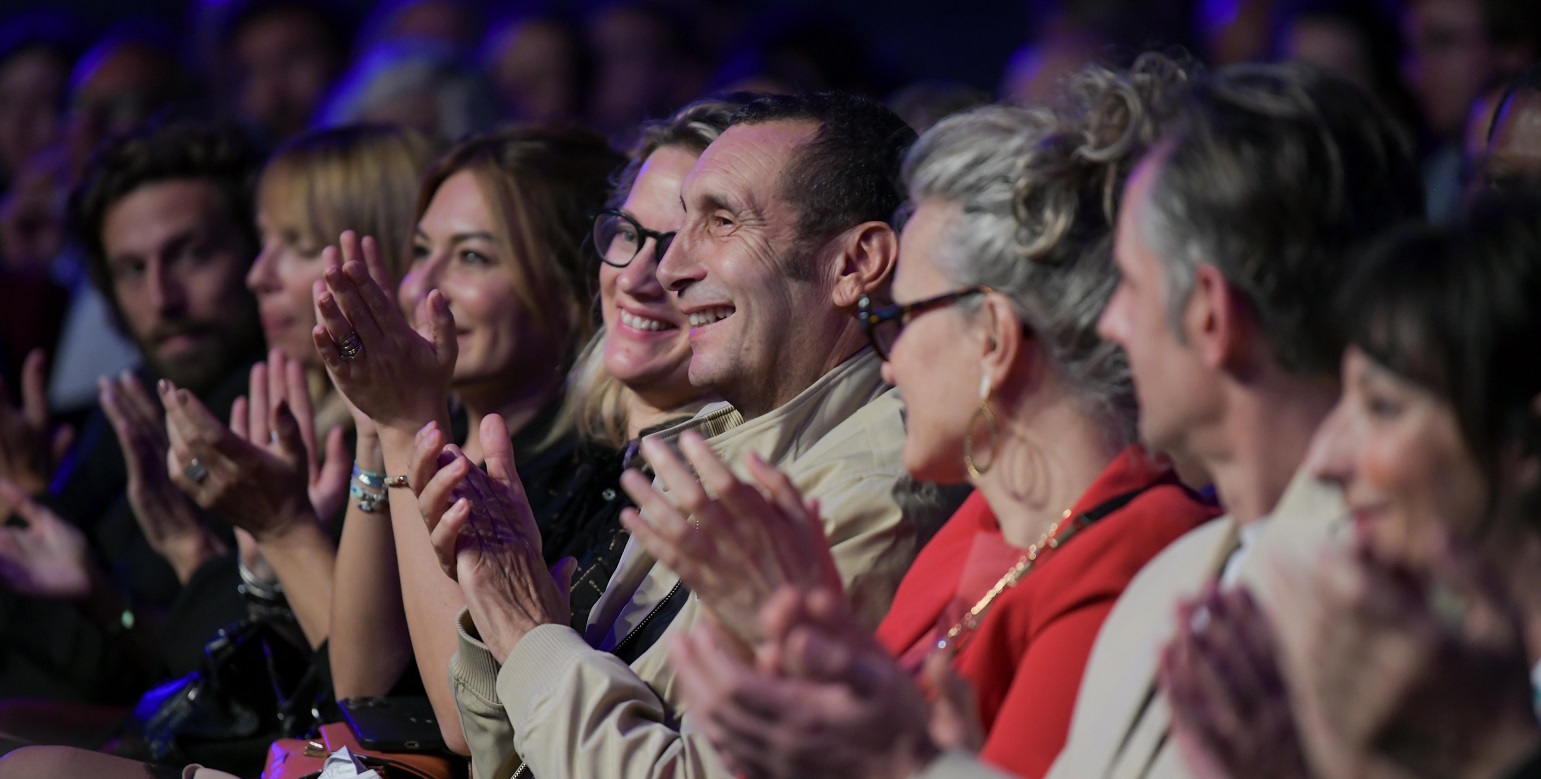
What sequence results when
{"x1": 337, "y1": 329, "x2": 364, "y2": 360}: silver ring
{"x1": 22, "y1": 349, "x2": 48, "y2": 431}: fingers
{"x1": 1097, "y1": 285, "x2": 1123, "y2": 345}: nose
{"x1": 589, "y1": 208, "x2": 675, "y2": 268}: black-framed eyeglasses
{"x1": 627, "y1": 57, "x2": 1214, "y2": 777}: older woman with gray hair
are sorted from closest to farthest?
{"x1": 1097, "y1": 285, "x2": 1123, "y2": 345}: nose, {"x1": 627, "y1": 57, "x2": 1214, "y2": 777}: older woman with gray hair, {"x1": 337, "y1": 329, "x2": 364, "y2": 360}: silver ring, {"x1": 589, "y1": 208, "x2": 675, "y2": 268}: black-framed eyeglasses, {"x1": 22, "y1": 349, "x2": 48, "y2": 431}: fingers

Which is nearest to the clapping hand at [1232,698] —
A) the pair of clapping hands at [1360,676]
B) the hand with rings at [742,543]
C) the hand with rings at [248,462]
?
the pair of clapping hands at [1360,676]

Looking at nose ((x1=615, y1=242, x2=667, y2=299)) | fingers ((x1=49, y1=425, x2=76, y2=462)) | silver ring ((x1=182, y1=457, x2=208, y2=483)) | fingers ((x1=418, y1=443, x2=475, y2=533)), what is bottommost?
fingers ((x1=49, y1=425, x2=76, y2=462))

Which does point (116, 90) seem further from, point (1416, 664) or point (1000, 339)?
point (1416, 664)

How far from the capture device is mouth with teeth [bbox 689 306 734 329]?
2455mm

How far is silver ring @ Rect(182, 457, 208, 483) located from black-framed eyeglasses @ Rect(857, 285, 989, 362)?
66.8 inches

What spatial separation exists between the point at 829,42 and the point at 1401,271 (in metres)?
4.13

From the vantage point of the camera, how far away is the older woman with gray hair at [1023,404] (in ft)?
5.69

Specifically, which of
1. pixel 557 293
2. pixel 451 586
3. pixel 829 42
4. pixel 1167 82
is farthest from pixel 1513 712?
pixel 829 42

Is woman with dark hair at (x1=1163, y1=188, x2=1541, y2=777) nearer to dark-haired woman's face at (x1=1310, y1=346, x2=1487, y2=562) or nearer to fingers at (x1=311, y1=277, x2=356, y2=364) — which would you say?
dark-haired woman's face at (x1=1310, y1=346, x2=1487, y2=562)

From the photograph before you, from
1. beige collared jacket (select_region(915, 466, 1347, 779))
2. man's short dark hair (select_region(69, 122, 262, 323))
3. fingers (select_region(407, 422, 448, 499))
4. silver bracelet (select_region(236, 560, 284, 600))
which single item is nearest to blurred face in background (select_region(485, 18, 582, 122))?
man's short dark hair (select_region(69, 122, 262, 323))

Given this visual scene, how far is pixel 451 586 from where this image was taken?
8.28ft

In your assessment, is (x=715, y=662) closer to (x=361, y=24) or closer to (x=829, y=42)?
(x=829, y=42)

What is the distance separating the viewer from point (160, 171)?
13.9ft

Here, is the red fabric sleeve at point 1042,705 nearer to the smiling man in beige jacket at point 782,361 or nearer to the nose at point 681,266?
the smiling man in beige jacket at point 782,361
